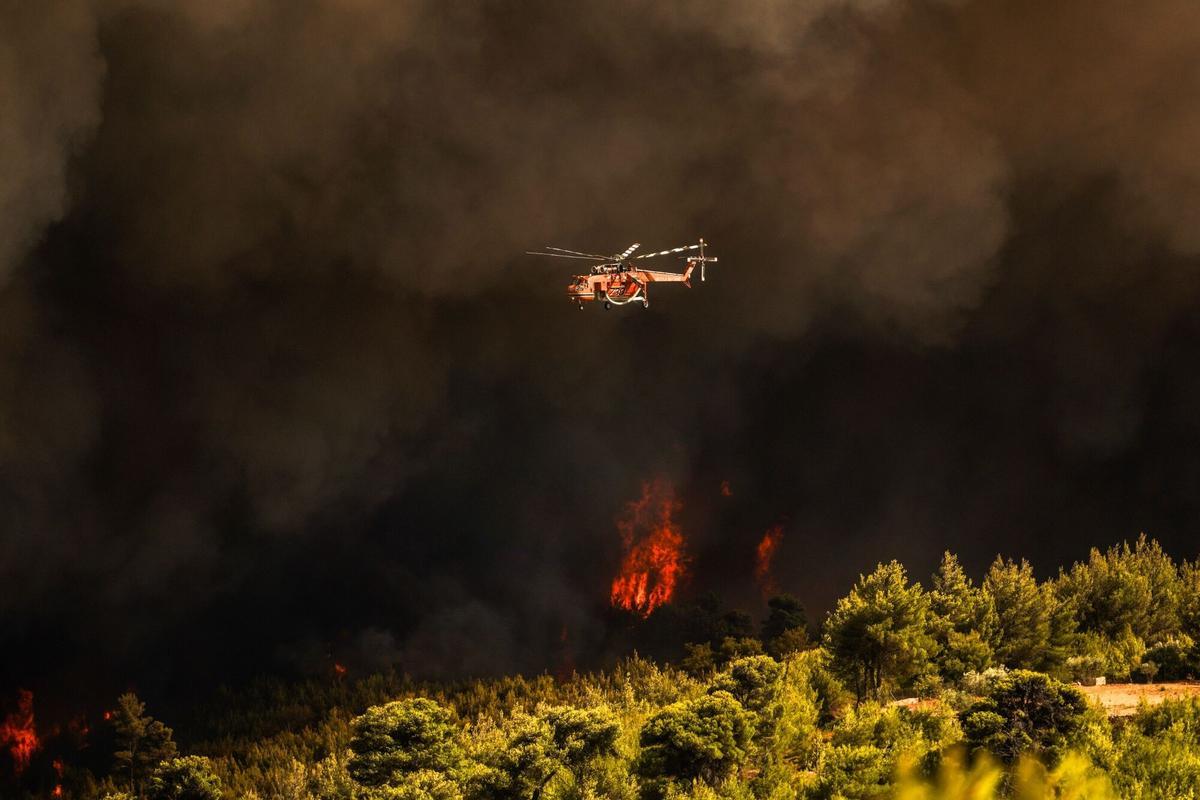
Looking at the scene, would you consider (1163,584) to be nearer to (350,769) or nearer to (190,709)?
(350,769)

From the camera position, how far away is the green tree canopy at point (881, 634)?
283 ft

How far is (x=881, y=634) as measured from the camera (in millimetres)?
85000

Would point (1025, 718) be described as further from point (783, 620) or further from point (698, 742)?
point (783, 620)

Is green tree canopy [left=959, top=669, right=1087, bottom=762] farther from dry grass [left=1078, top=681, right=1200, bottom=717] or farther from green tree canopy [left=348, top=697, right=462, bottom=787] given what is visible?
green tree canopy [left=348, top=697, right=462, bottom=787]

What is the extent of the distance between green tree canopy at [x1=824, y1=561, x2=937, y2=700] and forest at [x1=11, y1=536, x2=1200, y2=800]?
18 cm

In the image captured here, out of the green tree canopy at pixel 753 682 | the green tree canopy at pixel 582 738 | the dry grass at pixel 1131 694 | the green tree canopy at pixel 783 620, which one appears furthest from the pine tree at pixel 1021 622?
the green tree canopy at pixel 783 620

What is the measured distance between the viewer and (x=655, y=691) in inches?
5157

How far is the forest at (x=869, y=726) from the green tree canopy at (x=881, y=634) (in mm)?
184

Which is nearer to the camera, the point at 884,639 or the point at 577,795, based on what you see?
the point at 577,795

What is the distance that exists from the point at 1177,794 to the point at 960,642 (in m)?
38.5

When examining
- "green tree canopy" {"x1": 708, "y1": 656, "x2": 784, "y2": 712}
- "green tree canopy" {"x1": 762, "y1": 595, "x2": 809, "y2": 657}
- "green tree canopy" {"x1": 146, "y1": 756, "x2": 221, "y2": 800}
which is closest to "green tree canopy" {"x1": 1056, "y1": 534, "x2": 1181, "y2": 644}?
"green tree canopy" {"x1": 708, "y1": 656, "x2": 784, "y2": 712}

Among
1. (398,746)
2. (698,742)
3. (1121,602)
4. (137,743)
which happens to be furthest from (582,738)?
(137,743)

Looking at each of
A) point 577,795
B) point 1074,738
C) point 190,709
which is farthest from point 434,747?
point 190,709

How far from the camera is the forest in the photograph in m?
59.0
